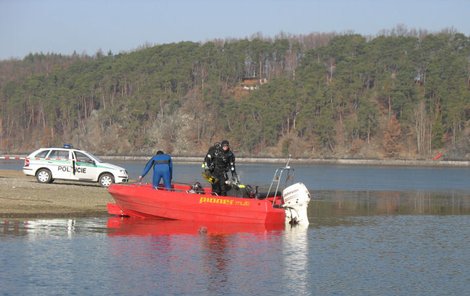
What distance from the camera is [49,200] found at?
31.6m

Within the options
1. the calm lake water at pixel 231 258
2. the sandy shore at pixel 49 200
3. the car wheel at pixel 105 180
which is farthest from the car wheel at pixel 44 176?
the calm lake water at pixel 231 258

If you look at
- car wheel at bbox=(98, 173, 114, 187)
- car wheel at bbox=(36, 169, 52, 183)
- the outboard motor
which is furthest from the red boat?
car wheel at bbox=(36, 169, 52, 183)

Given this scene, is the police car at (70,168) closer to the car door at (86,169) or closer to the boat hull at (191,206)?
the car door at (86,169)

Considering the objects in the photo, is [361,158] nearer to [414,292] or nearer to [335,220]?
[335,220]

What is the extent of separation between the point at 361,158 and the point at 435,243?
384 ft

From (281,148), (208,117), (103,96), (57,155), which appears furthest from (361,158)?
(57,155)

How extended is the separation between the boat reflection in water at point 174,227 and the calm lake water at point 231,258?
3 cm

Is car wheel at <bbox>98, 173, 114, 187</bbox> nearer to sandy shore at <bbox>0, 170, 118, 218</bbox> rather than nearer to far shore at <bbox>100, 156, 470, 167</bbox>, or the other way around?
sandy shore at <bbox>0, 170, 118, 218</bbox>

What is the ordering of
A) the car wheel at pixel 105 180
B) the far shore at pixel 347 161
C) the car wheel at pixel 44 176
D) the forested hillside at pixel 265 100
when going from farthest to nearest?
the forested hillside at pixel 265 100, the far shore at pixel 347 161, the car wheel at pixel 105 180, the car wheel at pixel 44 176

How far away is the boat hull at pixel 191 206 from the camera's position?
26625 mm

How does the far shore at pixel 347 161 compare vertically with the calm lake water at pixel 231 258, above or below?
above

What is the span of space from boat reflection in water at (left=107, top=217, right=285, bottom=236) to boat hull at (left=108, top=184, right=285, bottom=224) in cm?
20

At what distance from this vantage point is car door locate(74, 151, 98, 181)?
39.7 m

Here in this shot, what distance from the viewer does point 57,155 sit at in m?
40.2
